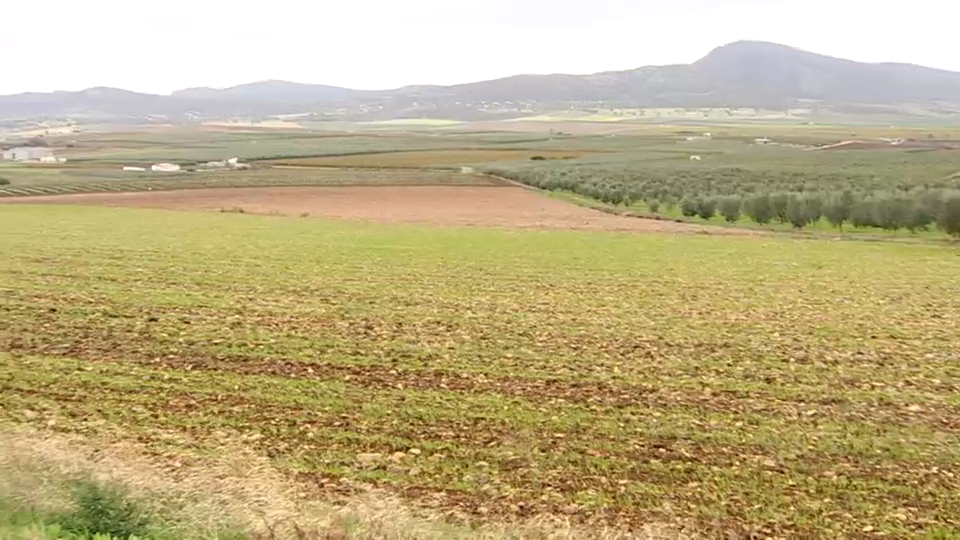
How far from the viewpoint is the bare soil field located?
46031 mm

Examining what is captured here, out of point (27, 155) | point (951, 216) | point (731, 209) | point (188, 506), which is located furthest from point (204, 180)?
point (188, 506)

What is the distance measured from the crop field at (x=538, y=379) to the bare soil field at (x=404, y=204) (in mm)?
18612

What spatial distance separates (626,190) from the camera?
5872 cm

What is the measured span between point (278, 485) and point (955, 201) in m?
35.0

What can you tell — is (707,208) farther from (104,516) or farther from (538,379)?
(104,516)

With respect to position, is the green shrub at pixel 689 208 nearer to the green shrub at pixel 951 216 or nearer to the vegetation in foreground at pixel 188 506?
the green shrub at pixel 951 216

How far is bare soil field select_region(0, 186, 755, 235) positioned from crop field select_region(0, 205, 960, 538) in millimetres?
18612

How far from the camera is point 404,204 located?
5697 cm

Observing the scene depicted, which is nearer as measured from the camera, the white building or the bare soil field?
the bare soil field

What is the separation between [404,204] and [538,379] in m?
43.9

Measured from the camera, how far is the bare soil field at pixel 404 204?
151 feet

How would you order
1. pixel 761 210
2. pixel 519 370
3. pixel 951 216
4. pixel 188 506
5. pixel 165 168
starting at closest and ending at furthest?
pixel 188 506 < pixel 519 370 < pixel 951 216 < pixel 761 210 < pixel 165 168

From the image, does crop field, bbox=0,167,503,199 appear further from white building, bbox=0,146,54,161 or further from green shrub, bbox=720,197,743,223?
white building, bbox=0,146,54,161

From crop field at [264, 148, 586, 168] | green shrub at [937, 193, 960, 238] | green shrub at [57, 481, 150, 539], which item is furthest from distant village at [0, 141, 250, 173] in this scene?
green shrub at [57, 481, 150, 539]
